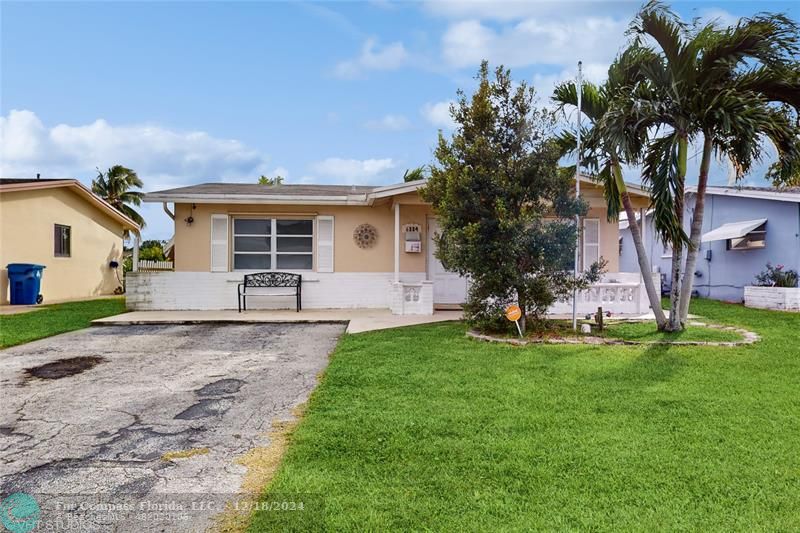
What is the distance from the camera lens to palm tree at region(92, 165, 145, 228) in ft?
95.3

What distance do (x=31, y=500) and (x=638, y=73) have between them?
8758 mm

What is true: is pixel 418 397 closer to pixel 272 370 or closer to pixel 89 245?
pixel 272 370

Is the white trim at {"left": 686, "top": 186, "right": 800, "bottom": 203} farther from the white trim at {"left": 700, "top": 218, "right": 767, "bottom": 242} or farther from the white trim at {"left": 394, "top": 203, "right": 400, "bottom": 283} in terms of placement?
the white trim at {"left": 394, "top": 203, "right": 400, "bottom": 283}

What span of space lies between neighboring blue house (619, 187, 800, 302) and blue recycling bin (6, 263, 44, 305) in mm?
17377

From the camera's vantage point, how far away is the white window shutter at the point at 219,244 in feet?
39.0

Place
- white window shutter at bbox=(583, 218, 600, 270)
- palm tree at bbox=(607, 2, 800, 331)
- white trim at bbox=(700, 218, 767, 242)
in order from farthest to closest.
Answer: white trim at bbox=(700, 218, 767, 242)
white window shutter at bbox=(583, 218, 600, 270)
palm tree at bbox=(607, 2, 800, 331)

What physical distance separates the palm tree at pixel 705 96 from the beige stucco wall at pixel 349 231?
4.25 metres

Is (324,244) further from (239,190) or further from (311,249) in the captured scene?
(239,190)

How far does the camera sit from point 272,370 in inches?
226

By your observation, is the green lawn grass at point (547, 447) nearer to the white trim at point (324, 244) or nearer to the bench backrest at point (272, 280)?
the bench backrest at point (272, 280)

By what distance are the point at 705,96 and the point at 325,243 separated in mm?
8224

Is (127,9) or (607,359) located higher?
(127,9)

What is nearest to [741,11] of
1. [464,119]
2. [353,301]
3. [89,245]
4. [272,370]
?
[464,119]

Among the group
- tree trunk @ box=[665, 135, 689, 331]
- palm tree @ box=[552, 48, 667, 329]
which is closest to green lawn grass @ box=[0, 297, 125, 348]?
palm tree @ box=[552, 48, 667, 329]
